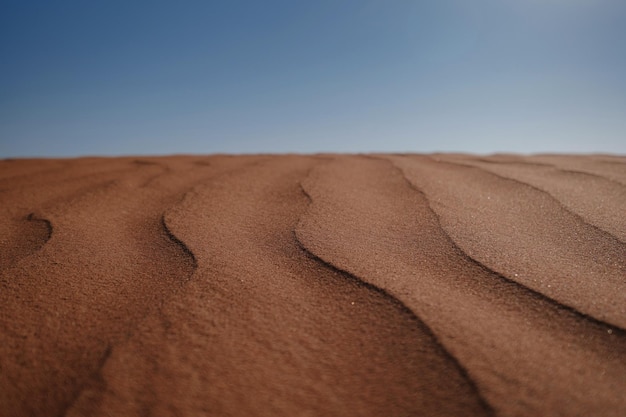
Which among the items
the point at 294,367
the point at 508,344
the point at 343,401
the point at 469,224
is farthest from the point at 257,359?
the point at 469,224

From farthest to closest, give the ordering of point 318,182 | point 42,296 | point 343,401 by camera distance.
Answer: point 318,182 → point 42,296 → point 343,401

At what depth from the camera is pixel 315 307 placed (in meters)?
0.93

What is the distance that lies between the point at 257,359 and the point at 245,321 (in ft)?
0.38

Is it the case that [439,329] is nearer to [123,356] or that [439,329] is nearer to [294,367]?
[294,367]

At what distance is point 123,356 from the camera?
2.57ft

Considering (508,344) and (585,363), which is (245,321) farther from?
(585,363)

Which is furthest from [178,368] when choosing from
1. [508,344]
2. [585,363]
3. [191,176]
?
[191,176]

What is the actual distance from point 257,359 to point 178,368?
0.14 m

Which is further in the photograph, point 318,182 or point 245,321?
point 318,182

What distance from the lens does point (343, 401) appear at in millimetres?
692

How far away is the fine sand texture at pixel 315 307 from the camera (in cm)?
70

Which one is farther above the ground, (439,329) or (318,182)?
(318,182)

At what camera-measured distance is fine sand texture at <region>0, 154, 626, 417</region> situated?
2.29 feet

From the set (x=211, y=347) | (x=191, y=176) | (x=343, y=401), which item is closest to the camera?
(x=343, y=401)
